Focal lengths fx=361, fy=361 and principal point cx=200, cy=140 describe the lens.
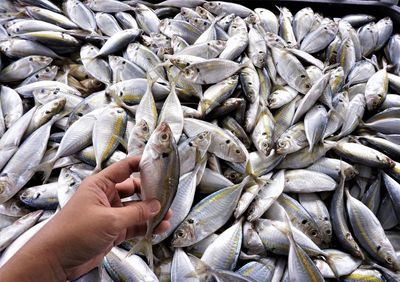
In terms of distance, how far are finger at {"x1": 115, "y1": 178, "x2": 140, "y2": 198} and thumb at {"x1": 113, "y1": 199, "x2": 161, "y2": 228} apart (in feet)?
0.78

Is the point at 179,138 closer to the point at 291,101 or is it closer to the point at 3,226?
the point at 291,101

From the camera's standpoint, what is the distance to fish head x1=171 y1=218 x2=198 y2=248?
5.03ft

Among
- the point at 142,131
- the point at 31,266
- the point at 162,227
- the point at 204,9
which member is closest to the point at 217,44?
the point at 204,9

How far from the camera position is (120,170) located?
4.39 feet

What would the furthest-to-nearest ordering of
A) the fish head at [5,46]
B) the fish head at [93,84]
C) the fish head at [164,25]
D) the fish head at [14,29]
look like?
1. the fish head at [164,25]
2. the fish head at [14,29]
3. the fish head at [5,46]
4. the fish head at [93,84]

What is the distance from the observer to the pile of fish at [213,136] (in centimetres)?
155

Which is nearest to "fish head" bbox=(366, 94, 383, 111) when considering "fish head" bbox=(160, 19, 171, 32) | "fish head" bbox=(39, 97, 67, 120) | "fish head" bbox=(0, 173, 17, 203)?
"fish head" bbox=(160, 19, 171, 32)

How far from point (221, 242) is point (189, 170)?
1.18 ft

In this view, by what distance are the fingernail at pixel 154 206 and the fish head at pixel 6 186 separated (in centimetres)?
77

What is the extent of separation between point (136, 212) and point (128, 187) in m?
0.31

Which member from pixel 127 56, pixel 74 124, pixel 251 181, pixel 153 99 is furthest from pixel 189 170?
pixel 127 56

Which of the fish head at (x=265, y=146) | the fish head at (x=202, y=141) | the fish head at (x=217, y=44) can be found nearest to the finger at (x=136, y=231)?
the fish head at (x=202, y=141)

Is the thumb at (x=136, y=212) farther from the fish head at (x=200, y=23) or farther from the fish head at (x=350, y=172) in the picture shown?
the fish head at (x=200, y=23)

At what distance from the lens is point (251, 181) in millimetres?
1730
